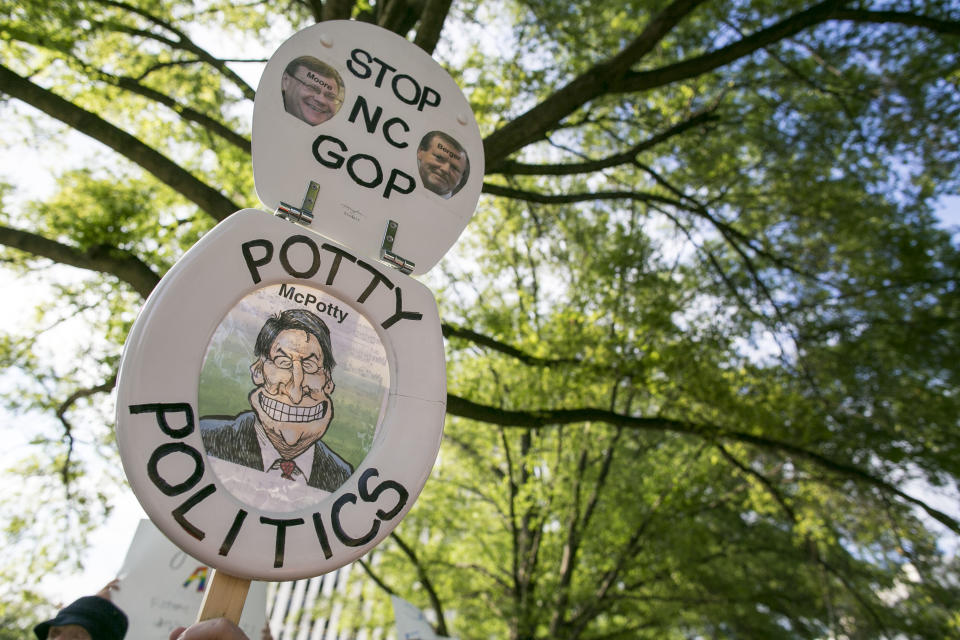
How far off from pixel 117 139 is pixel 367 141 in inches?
88.7

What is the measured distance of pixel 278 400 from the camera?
104cm

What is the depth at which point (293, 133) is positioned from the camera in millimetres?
1230

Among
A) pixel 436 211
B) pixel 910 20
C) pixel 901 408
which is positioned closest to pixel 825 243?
pixel 901 408

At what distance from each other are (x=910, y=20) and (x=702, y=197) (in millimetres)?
3199

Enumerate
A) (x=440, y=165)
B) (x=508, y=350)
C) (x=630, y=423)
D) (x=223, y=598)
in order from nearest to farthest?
(x=223, y=598) → (x=440, y=165) → (x=630, y=423) → (x=508, y=350)

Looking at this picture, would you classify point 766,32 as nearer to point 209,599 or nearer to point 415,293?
point 415,293

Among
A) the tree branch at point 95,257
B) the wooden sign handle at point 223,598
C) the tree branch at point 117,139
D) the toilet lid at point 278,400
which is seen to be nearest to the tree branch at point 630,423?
the tree branch at point 117,139

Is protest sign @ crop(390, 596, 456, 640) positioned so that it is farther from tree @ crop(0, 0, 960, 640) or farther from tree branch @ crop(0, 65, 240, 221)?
tree branch @ crop(0, 65, 240, 221)

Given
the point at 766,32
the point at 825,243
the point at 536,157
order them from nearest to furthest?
1. the point at 766,32
2. the point at 825,243
3. the point at 536,157

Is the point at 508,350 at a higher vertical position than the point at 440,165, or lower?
higher

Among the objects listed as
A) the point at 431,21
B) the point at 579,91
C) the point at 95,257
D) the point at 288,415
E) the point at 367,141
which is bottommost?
the point at 288,415

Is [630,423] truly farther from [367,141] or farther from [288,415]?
[288,415]

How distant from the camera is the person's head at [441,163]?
1390 mm

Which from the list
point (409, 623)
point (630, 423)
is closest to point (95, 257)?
point (630, 423)
